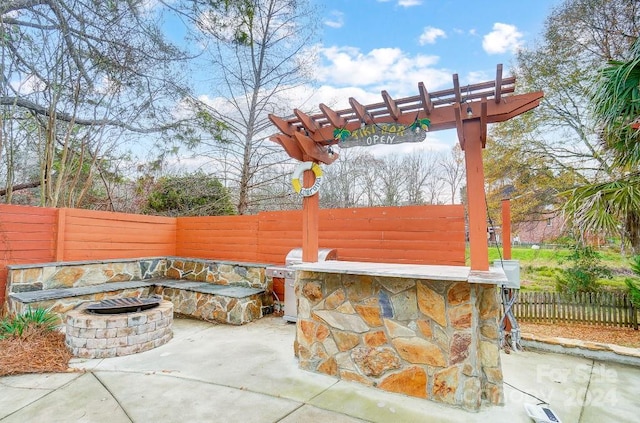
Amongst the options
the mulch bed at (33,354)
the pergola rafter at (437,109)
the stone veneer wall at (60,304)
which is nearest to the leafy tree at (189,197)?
the stone veneer wall at (60,304)

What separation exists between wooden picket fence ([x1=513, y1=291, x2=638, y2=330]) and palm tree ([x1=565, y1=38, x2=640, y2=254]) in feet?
8.69

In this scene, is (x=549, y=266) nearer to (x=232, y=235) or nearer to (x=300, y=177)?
(x=232, y=235)

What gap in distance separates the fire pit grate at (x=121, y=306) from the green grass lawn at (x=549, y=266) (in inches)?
250

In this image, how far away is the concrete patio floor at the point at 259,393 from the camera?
2.29 m

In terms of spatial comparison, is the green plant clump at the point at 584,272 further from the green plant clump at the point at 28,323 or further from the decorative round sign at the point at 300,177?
the green plant clump at the point at 28,323

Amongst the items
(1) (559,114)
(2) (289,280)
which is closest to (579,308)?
(1) (559,114)

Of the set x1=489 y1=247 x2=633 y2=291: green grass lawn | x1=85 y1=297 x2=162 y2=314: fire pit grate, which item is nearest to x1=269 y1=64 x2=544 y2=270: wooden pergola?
x1=85 y1=297 x2=162 y2=314: fire pit grate

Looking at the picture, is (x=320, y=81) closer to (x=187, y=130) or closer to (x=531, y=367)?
(x=187, y=130)

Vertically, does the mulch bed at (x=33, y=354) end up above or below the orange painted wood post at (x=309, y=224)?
below

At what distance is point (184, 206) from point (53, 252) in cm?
422

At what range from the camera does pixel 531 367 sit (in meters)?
3.24

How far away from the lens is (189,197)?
356 inches

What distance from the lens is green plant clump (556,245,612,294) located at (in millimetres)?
6836

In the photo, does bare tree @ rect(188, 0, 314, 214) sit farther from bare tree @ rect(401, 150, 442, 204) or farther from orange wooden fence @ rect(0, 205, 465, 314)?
bare tree @ rect(401, 150, 442, 204)
